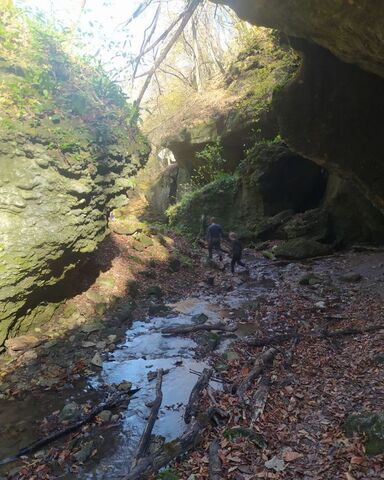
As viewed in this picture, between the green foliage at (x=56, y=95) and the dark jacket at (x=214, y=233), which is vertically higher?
the green foliage at (x=56, y=95)

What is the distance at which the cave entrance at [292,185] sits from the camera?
17.7 metres

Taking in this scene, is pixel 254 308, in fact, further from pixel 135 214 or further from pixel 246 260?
pixel 135 214

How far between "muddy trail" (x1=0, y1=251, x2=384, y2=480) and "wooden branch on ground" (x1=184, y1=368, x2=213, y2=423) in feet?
0.33

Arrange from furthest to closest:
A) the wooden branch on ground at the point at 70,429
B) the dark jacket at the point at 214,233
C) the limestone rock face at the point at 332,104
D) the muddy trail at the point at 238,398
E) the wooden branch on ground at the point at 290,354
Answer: the dark jacket at the point at 214,233 → the wooden branch on ground at the point at 290,354 → the limestone rock face at the point at 332,104 → the wooden branch on ground at the point at 70,429 → the muddy trail at the point at 238,398

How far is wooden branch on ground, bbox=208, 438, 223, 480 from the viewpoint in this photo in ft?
13.6

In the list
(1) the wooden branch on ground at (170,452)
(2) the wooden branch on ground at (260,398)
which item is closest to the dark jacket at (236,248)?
(2) the wooden branch on ground at (260,398)

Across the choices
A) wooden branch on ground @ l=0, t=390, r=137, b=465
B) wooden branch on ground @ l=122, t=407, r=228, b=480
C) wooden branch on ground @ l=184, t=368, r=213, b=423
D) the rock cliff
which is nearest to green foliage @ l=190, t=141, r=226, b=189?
the rock cliff

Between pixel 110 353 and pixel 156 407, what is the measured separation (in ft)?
8.22

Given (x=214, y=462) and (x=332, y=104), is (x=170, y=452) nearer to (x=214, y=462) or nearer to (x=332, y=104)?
(x=214, y=462)

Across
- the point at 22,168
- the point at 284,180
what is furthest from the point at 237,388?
the point at 284,180

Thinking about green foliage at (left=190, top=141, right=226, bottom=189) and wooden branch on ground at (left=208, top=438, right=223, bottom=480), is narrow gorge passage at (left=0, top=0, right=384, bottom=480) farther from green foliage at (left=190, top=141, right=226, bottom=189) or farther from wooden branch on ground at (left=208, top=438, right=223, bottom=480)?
green foliage at (left=190, top=141, right=226, bottom=189)

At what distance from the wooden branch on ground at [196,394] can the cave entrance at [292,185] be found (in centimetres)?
1283

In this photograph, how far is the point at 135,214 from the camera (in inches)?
1077

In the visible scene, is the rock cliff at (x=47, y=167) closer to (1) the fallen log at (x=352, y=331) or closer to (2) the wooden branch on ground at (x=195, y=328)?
(2) the wooden branch on ground at (x=195, y=328)
